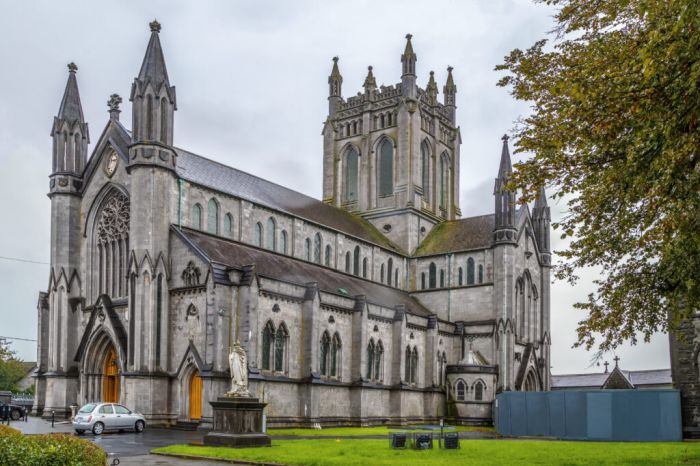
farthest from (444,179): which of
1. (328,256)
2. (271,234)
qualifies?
(271,234)

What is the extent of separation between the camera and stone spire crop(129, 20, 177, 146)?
47.6m

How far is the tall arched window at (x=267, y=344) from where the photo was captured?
152 feet

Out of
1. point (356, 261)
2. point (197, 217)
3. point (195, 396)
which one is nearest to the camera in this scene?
point (195, 396)

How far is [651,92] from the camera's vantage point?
16.2 metres

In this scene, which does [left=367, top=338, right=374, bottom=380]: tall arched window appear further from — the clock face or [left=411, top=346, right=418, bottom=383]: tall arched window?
the clock face

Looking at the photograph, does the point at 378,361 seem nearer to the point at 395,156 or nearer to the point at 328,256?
the point at 328,256

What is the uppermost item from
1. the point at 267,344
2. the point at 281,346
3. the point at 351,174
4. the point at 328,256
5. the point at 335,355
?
the point at 351,174

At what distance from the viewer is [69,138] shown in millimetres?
53969

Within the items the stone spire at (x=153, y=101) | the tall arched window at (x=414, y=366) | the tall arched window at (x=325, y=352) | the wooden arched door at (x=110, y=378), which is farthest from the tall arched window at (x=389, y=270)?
the wooden arched door at (x=110, y=378)

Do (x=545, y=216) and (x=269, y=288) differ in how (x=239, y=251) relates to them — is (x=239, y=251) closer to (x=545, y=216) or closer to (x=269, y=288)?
(x=269, y=288)

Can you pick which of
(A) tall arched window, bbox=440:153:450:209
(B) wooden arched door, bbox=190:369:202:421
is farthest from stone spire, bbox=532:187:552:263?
(B) wooden arched door, bbox=190:369:202:421

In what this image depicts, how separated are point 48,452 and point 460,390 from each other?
162 feet

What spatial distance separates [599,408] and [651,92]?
95.1 feet

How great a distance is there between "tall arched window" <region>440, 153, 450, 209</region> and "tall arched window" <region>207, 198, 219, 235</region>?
1253 inches
